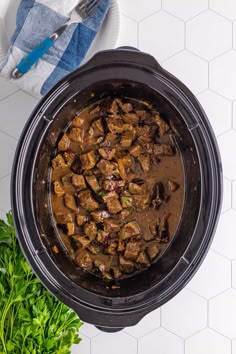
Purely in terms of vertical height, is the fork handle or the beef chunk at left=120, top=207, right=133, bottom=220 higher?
the fork handle

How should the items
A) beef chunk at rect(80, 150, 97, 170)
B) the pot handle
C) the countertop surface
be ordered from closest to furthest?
the pot handle, beef chunk at rect(80, 150, 97, 170), the countertop surface

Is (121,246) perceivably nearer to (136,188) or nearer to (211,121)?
(136,188)

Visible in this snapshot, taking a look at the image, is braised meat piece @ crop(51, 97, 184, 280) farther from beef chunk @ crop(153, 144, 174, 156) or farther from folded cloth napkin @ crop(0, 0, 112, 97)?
folded cloth napkin @ crop(0, 0, 112, 97)

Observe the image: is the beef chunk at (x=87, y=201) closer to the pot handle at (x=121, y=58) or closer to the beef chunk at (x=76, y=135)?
the beef chunk at (x=76, y=135)

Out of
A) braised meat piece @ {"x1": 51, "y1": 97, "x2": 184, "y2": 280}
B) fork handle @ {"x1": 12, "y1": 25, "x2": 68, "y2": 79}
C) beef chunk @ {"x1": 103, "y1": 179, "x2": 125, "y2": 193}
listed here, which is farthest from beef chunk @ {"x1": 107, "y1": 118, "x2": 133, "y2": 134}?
fork handle @ {"x1": 12, "y1": 25, "x2": 68, "y2": 79}


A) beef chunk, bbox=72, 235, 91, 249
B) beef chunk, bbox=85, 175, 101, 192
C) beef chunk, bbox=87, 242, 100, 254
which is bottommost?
beef chunk, bbox=87, 242, 100, 254

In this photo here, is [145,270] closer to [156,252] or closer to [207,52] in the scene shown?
[156,252]

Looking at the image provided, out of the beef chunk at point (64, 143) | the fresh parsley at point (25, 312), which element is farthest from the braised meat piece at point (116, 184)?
the fresh parsley at point (25, 312)
